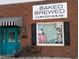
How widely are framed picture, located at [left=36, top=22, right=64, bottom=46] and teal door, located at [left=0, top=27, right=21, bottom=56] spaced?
1.95 meters

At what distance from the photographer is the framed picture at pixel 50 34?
2166 cm

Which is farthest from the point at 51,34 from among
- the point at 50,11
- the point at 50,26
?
the point at 50,11

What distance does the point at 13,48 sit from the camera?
2383cm

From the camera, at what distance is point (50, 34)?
22094mm

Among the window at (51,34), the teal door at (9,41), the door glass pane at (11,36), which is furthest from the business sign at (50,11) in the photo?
the door glass pane at (11,36)

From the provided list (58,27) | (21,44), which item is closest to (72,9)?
(58,27)

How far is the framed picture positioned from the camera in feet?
71.1

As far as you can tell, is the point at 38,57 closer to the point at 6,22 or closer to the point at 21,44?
the point at 21,44

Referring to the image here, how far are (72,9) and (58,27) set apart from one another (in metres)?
1.70

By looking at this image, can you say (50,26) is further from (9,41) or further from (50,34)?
(9,41)

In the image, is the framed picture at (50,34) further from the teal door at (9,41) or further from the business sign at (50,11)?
the teal door at (9,41)

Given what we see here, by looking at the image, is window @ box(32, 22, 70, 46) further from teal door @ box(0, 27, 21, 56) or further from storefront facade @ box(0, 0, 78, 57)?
teal door @ box(0, 27, 21, 56)

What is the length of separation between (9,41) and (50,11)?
442 centimetres

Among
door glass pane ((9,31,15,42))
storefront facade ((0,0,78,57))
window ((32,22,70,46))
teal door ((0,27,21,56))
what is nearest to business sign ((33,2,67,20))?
storefront facade ((0,0,78,57))
